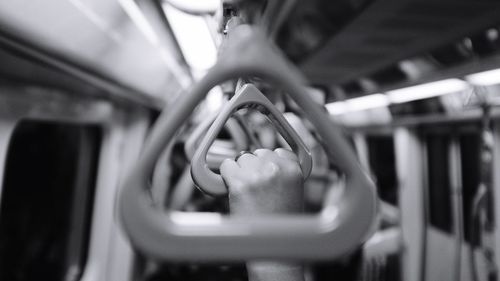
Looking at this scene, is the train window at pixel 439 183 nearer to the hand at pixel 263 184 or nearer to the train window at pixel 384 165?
the train window at pixel 384 165

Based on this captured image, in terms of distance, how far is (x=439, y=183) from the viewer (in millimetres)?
3293

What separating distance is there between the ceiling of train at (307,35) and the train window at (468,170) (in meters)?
0.78

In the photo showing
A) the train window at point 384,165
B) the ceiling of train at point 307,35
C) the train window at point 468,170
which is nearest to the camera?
the ceiling of train at point 307,35

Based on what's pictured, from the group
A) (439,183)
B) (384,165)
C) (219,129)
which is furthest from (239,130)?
(384,165)

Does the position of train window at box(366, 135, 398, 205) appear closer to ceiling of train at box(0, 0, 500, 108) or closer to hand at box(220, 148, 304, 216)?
ceiling of train at box(0, 0, 500, 108)

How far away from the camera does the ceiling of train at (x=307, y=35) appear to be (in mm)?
1122

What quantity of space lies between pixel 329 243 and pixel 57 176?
2.45 metres

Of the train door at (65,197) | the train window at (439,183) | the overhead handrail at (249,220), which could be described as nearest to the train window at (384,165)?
the train window at (439,183)

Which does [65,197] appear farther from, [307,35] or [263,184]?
[263,184]

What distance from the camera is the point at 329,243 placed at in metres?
0.41

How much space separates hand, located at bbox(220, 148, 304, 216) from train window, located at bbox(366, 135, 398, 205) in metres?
3.49

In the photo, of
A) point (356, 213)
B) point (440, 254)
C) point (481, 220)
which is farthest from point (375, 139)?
point (356, 213)

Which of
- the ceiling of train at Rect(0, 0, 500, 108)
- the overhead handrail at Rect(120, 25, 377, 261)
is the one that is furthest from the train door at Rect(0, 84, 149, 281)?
the overhead handrail at Rect(120, 25, 377, 261)

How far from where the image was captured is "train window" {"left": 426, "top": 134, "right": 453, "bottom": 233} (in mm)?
3154
